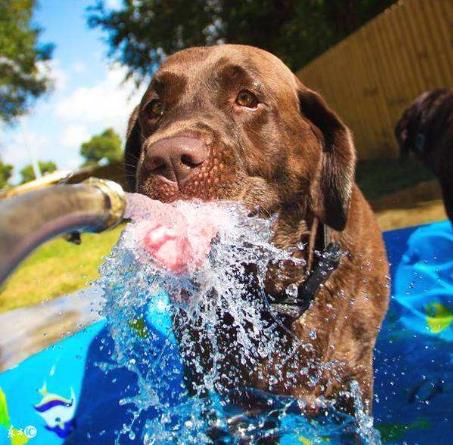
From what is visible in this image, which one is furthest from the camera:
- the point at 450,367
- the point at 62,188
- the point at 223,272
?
the point at 450,367

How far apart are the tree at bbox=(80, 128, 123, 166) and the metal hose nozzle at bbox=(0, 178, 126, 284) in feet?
377

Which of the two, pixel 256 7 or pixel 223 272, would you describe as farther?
pixel 256 7

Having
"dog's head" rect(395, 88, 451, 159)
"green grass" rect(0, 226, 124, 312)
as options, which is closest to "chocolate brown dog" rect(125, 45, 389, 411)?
"dog's head" rect(395, 88, 451, 159)

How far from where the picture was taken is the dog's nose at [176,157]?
74.4 inches

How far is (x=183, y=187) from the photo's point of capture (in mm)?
1960

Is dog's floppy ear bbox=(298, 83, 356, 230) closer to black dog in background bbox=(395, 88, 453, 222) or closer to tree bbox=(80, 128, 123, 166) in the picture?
black dog in background bbox=(395, 88, 453, 222)

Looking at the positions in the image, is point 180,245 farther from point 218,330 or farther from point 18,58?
point 18,58

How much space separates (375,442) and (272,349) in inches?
24.2

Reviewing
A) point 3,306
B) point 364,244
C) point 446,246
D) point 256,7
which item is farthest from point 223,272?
point 256,7

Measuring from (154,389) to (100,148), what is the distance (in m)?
116

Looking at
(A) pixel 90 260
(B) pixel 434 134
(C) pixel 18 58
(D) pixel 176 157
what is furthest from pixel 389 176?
(C) pixel 18 58

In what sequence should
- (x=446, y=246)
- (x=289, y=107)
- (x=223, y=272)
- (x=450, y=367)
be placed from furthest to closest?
1. (x=446, y=246)
2. (x=450, y=367)
3. (x=289, y=107)
4. (x=223, y=272)

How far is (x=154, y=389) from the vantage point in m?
3.15

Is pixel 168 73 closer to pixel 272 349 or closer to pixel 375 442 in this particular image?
pixel 272 349
